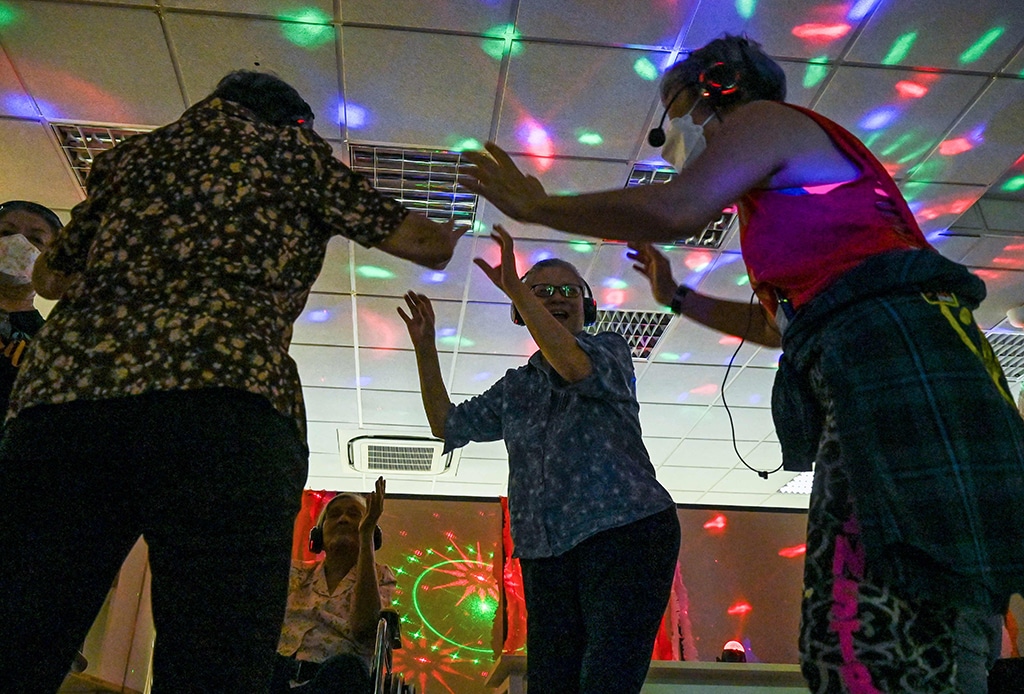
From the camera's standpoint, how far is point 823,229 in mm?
937

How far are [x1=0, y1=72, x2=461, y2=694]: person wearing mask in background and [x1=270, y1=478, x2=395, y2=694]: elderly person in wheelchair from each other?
4.70 ft

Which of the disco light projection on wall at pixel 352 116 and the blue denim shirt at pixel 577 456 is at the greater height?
the disco light projection on wall at pixel 352 116

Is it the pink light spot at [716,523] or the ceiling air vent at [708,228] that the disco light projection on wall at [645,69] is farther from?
the pink light spot at [716,523]

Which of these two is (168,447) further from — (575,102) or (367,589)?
(575,102)

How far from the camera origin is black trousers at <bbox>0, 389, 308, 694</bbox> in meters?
0.82

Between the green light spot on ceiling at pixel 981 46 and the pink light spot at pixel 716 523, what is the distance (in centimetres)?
222

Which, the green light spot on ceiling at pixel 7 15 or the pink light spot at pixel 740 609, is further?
the pink light spot at pixel 740 609

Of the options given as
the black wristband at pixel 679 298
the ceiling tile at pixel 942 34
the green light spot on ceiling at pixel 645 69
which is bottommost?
the black wristband at pixel 679 298

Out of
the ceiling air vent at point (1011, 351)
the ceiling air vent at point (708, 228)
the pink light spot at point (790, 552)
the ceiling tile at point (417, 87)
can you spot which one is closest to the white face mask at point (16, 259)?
the ceiling tile at point (417, 87)

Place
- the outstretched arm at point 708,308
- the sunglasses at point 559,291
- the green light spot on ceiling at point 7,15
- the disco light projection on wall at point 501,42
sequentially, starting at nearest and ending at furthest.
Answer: the outstretched arm at point 708,308, the sunglasses at point 559,291, the green light spot on ceiling at point 7,15, the disco light projection on wall at point 501,42

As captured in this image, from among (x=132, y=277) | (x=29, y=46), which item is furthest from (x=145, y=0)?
(x=132, y=277)

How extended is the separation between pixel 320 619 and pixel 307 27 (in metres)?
2.08

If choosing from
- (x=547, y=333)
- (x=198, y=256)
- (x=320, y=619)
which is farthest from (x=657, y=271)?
(x=320, y=619)

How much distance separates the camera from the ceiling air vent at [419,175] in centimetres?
366
